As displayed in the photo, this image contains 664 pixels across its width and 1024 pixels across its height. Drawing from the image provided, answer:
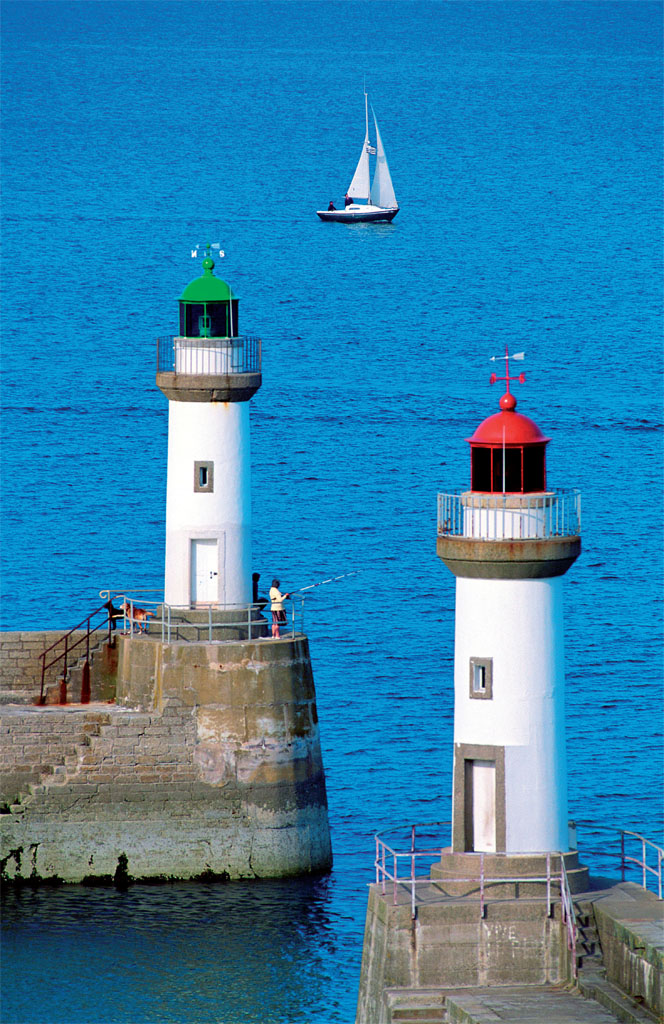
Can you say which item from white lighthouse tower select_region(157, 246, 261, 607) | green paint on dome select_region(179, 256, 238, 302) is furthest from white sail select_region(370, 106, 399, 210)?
white lighthouse tower select_region(157, 246, 261, 607)

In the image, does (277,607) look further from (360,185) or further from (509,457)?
(360,185)

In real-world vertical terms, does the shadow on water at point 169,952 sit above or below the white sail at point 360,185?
below

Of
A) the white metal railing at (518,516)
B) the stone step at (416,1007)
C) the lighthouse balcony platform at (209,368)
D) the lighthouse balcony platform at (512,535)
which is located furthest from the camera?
the lighthouse balcony platform at (209,368)

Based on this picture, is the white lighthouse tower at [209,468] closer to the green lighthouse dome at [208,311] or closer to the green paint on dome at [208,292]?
the green lighthouse dome at [208,311]

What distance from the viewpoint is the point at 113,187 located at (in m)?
136

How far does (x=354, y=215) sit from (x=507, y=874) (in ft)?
341

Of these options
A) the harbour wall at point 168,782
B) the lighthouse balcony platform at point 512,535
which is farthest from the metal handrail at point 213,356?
the lighthouse balcony platform at point 512,535

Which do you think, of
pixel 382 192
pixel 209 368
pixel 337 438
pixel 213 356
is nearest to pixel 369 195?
pixel 382 192

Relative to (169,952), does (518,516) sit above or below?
above

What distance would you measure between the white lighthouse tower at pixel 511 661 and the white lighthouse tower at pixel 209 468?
32.1 ft

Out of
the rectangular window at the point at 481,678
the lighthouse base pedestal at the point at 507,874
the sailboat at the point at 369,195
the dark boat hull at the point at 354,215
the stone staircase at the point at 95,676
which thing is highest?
the sailboat at the point at 369,195

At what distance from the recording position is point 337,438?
67312 millimetres

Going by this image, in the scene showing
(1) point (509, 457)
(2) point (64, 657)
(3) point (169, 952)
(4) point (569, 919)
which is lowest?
(3) point (169, 952)

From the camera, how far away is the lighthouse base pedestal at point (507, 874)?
2011 centimetres
